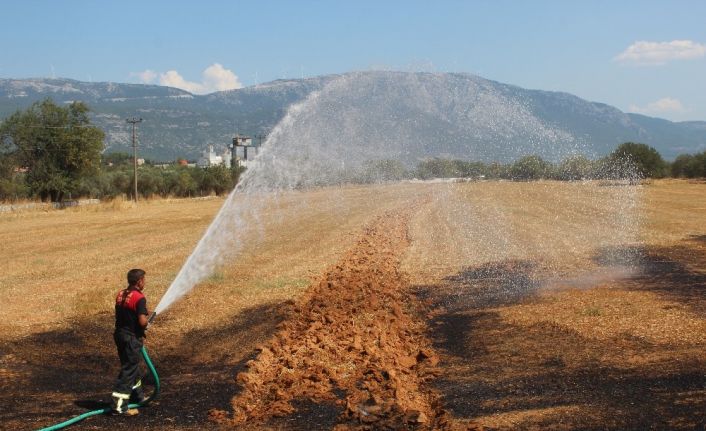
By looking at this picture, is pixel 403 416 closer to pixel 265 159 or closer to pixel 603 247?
pixel 265 159

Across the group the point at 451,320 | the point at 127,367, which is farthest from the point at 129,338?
the point at 451,320

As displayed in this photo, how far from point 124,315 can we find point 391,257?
14.7 m

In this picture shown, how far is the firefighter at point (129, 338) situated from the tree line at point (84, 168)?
28959 mm

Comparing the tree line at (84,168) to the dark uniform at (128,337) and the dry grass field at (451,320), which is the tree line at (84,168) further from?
the dark uniform at (128,337)

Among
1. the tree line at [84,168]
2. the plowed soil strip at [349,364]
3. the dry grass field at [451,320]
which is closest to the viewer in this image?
the plowed soil strip at [349,364]

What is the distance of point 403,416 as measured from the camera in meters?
7.17

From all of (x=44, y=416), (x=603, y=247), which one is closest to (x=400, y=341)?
(x=44, y=416)

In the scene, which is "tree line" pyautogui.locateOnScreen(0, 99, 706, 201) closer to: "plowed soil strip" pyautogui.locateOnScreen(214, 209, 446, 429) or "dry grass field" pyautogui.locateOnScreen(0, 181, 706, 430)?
"dry grass field" pyautogui.locateOnScreen(0, 181, 706, 430)

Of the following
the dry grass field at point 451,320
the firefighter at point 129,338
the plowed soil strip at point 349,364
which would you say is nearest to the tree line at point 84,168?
the dry grass field at point 451,320

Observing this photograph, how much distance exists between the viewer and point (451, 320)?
12711 mm

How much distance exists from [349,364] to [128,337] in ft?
11.2

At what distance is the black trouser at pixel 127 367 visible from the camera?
25.3 ft

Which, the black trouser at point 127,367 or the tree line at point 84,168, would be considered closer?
the black trouser at point 127,367

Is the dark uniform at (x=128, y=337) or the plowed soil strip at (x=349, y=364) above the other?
the dark uniform at (x=128, y=337)
